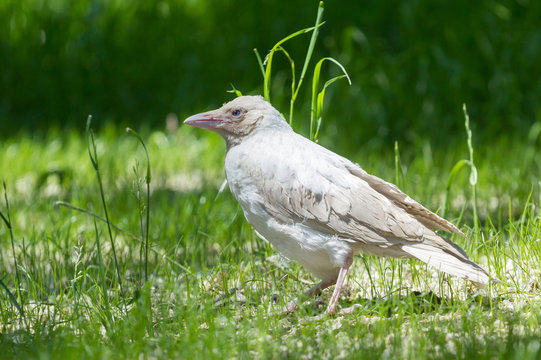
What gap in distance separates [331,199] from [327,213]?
6 centimetres

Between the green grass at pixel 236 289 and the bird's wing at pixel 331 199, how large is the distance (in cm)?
28

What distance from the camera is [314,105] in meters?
3.85

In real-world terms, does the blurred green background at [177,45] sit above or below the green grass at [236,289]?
above

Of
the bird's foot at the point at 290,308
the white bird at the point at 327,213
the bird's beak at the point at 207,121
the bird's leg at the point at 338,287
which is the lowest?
the bird's foot at the point at 290,308

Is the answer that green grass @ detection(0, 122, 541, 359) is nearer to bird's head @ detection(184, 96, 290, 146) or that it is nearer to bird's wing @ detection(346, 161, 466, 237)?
bird's wing @ detection(346, 161, 466, 237)

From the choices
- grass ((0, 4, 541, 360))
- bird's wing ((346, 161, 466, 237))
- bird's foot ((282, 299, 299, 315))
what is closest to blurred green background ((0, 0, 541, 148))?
grass ((0, 4, 541, 360))

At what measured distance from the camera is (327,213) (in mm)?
3271

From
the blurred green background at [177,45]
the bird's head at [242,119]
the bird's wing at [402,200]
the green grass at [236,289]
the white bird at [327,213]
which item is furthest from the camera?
the blurred green background at [177,45]

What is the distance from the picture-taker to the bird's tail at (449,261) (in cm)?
314

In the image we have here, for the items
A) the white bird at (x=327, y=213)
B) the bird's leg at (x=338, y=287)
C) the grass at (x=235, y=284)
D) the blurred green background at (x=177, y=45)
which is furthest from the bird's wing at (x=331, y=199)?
the blurred green background at (x=177, y=45)

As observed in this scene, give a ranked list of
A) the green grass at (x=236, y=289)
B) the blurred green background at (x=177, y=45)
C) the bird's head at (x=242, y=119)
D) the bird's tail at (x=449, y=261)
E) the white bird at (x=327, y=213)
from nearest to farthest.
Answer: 1. the green grass at (x=236, y=289)
2. the bird's tail at (x=449, y=261)
3. the white bird at (x=327, y=213)
4. the bird's head at (x=242, y=119)
5. the blurred green background at (x=177, y=45)

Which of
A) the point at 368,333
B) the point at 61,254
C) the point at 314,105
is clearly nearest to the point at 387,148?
the point at 314,105

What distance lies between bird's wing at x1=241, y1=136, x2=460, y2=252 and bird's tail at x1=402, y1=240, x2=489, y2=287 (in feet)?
0.14

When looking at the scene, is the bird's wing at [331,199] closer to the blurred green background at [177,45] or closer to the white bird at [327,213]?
the white bird at [327,213]
